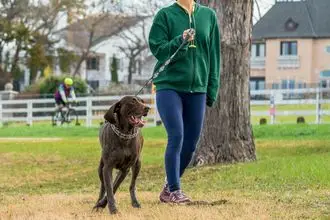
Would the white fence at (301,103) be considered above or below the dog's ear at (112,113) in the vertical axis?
below

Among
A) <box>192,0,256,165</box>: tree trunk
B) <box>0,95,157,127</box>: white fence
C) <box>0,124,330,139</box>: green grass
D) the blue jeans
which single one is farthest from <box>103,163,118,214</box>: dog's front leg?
<box>0,95,157,127</box>: white fence

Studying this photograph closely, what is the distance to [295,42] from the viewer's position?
72.8 m

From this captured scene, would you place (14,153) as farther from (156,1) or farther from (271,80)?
(271,80)

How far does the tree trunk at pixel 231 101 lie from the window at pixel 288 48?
5958 centimetres

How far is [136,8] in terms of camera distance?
4619 centimetres

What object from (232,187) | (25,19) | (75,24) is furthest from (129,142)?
(75,24)

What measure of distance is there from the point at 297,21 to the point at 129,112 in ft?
211

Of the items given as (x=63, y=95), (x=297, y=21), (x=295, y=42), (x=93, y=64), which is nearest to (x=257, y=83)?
(x=295, y=42)

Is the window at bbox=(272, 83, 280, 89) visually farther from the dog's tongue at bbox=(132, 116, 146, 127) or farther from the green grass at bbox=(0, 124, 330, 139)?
the dog's tongue at bbox=(132, 116, 146, 127)

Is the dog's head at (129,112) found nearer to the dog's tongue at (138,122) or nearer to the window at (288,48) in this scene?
the dog's tongue at (138,122)

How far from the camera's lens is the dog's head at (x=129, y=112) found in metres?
7.84

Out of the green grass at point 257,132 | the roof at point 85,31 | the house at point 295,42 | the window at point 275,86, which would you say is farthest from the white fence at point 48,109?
the house at point 295,42

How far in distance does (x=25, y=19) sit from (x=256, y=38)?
2310cm

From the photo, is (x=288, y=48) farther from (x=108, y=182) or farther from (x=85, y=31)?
(x=108, y=182)
